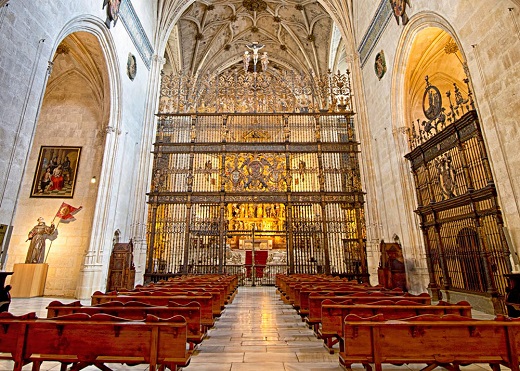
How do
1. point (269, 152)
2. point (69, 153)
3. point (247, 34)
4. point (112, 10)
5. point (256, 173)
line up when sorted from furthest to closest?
point (247, 34), point (269, 152), point (256, 173), point (69, 153), point (112, 10)

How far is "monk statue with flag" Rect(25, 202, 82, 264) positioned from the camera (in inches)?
376

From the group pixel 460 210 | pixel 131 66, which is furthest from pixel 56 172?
pixel 460 210

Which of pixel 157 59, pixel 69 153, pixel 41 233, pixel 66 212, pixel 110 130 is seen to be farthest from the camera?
pixel 157 59

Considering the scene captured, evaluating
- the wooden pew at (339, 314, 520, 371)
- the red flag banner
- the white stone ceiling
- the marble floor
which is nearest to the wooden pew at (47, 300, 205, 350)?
the marble floor

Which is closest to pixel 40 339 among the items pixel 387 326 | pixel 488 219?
pixel 387 326

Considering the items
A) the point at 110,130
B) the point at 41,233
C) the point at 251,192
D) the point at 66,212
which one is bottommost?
the point at 41,233

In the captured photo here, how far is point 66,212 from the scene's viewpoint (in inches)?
404

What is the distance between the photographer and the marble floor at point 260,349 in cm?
314

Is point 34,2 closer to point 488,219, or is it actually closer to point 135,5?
point 135,5

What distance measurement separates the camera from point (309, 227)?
12.6 m

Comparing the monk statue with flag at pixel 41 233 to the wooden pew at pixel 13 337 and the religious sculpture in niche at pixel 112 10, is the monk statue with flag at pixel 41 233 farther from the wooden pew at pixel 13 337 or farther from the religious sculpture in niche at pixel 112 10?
the wooden pew at pixel 13 337

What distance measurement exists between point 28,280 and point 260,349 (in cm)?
904

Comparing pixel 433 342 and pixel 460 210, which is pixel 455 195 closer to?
pixel 460 210

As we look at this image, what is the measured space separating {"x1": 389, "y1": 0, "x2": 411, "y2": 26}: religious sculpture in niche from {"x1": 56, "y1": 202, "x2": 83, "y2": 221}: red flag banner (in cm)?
1279
